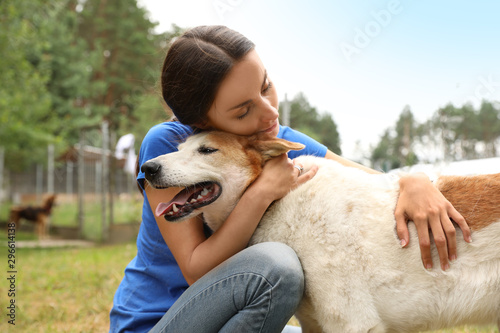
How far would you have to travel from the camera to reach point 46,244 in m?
10.5

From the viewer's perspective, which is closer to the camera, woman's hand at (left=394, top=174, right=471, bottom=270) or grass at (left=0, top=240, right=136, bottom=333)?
woman's hand at (left=394, top=174, right=471, bottom=270)

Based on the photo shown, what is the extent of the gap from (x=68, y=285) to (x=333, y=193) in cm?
439

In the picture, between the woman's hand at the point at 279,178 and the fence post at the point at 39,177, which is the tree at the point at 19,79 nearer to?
the fence post at the point at 39,177

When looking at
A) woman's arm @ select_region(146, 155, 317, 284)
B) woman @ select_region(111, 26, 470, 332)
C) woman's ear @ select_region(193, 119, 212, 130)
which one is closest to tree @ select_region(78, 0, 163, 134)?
woman's ear @ select_region(193, 119, 212, 130)

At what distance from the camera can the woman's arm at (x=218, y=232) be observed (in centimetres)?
190

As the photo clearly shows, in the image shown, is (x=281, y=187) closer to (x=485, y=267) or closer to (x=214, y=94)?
(x=214, y=94)

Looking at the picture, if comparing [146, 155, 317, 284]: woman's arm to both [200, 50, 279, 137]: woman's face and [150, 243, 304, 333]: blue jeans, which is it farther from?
[200, 50, 279, 137]: woman's face

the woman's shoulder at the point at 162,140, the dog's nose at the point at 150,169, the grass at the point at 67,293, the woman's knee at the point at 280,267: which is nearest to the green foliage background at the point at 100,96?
the woman's shoulder at the point at 162,140

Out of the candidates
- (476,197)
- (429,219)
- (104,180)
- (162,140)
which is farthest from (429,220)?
(104,180)

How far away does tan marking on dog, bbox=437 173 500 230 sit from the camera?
1.76 m

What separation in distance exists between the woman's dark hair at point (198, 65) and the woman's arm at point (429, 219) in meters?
0.99

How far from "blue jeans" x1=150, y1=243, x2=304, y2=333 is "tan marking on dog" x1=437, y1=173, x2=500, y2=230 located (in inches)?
29.0

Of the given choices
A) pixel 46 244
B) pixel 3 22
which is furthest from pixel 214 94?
pixel 46 244

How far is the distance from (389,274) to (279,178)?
0.63 m
